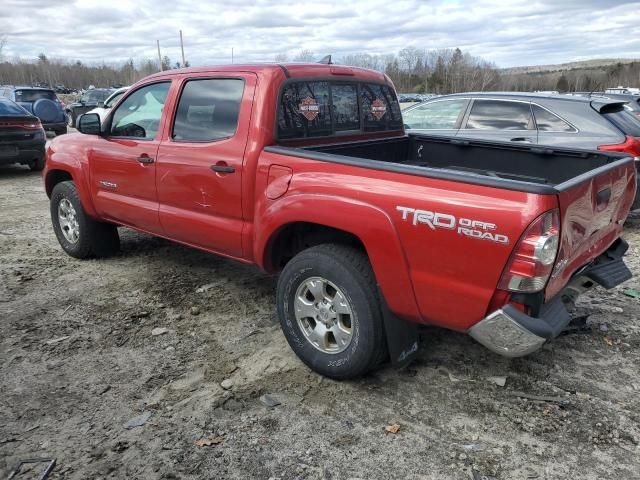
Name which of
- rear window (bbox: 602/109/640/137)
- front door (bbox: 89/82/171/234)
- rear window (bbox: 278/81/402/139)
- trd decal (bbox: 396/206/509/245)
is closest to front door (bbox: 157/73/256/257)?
front door (bbox: 89/82/171/234)

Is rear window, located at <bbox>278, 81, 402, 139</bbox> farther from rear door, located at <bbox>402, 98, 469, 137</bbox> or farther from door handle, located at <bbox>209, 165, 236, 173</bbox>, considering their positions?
rear door, located at <bbox>402, 98, 469, 137</bbox>

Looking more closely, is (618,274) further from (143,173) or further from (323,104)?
(143,173)

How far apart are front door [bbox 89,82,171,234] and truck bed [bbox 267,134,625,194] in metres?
1.43

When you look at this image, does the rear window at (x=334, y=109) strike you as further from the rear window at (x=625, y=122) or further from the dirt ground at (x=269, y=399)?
the rear window at (x=625, y=122)

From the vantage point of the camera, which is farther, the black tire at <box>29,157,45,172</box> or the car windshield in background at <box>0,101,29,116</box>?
the black tire at <box>29,157,45,172</box>

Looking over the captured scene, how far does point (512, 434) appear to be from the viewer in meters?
2.74

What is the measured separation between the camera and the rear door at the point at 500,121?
261 inches

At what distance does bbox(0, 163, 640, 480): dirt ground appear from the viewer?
8.37 feet

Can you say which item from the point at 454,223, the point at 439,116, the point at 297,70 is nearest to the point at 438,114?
the point at 439,116

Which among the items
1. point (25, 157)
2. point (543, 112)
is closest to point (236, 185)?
point (543, 112)

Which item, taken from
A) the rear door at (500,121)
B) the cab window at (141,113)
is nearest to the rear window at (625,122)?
the rear door at (500,121)

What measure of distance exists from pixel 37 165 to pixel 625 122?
36.7ft

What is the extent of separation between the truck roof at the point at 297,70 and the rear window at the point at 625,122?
3422mm

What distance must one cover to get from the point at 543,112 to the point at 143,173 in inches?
197
